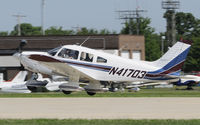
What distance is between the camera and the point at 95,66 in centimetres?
2897

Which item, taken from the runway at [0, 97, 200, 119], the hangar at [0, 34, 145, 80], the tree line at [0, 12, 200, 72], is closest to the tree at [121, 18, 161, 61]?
the tree line at [0, 12, 200, 72]

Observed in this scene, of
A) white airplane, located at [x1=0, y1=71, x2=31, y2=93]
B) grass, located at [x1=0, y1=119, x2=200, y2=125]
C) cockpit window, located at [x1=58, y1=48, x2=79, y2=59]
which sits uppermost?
cockpit window, located at [x1=58, y1=48, x2=79, y2=59]

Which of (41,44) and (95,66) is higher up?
(41,44)

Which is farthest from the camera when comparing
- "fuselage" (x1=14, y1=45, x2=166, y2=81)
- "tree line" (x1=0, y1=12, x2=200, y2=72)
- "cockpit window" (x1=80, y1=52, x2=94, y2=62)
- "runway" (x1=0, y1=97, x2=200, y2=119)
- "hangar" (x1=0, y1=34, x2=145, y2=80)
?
"tree line" (x1=0, y1=12, x2=200, y2=72)

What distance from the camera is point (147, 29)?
110625mm

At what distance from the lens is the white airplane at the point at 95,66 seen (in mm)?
28438

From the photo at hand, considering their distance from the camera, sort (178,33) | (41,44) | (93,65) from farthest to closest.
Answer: (178,33), (41,44), (93,65)

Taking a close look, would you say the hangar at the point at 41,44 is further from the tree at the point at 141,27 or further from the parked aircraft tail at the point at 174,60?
the tree at the point at 141,27

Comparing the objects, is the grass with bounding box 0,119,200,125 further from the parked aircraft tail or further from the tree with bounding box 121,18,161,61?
the tree with bounding box 121,18,161,61

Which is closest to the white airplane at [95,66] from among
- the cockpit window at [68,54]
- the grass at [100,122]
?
the cockpit window at [68,54]

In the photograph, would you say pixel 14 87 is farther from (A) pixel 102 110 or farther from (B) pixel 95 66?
(A) pixel 102 110

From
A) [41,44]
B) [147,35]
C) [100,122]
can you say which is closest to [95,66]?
[100,122]

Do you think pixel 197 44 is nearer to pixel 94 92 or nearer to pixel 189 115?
pixel 94 92

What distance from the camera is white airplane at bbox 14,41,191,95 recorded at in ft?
93.3
